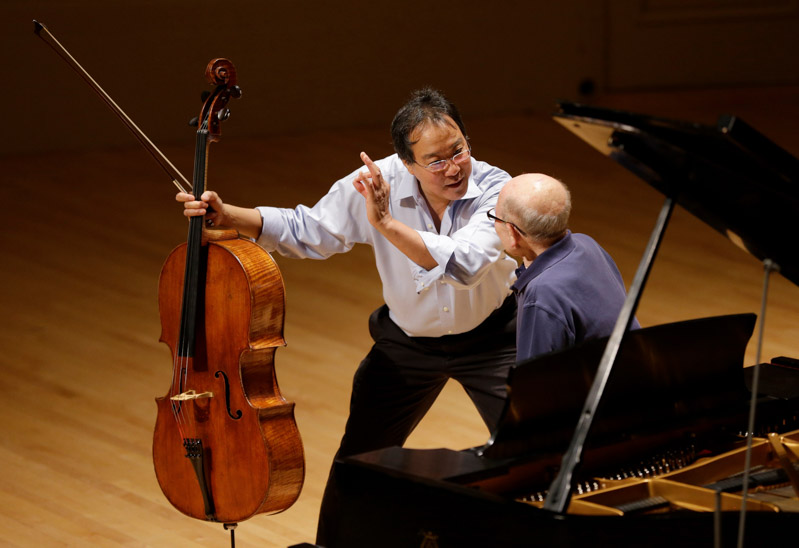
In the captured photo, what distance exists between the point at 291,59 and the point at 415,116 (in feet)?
17.6

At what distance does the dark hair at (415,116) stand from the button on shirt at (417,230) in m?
0.15

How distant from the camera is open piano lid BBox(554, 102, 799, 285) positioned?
79.7 inches

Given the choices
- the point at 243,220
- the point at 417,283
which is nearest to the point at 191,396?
the point at 243,220

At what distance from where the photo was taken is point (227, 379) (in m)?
2.72

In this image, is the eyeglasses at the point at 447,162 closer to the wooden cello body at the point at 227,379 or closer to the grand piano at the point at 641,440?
the wooden cello body at the point at 227,379

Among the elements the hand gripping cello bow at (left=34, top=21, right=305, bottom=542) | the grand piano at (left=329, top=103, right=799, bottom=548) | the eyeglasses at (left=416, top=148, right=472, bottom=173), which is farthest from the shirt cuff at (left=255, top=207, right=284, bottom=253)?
the grand piano at (left=329, top=103, right=799, bottom=548)

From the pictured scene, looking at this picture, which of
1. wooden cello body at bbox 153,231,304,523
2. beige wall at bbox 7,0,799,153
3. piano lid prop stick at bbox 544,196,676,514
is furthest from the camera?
beige wall at bbox 7,0,799,153

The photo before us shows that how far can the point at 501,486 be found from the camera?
2.29 m

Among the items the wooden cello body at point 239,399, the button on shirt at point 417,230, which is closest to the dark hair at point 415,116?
the button on shirt at point 417,230

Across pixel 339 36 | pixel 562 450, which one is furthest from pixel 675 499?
pixel 339 36

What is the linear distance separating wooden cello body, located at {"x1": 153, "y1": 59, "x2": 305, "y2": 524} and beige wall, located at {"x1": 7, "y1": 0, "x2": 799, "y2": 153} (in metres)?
4.98

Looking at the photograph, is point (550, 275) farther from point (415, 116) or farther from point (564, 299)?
point (415, 116)

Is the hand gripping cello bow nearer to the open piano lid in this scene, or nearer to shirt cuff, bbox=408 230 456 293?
shirt cuff, bbox=408 230 456 293

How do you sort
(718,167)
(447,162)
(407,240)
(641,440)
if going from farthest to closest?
(447,162)
(407,240)
(641,440)
(718,167)
